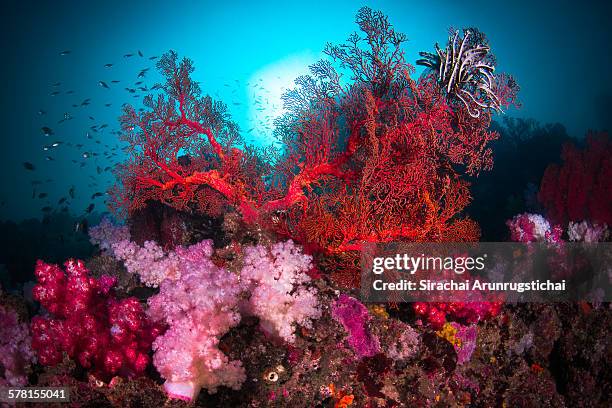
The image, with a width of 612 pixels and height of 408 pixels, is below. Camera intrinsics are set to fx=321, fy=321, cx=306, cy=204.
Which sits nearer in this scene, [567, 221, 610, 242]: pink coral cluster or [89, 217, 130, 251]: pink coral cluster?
[567, 221, 610, 242]: pink coral cluster

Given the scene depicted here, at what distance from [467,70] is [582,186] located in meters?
5.60

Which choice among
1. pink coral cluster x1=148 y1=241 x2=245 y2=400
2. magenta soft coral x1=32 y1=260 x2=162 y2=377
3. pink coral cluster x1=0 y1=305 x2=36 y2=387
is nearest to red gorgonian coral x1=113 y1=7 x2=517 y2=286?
pink coral cluster x1=148 y1=241 x2=245 y2=400

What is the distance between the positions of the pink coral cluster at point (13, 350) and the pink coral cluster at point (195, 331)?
4.91ft

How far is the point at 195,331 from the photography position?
3.50 metres

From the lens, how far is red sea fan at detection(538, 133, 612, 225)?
7.34 m

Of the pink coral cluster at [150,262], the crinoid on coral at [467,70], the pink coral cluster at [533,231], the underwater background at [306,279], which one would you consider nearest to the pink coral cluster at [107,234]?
the underwater background at [306,279]

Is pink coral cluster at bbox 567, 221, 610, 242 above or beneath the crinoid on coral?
beneath

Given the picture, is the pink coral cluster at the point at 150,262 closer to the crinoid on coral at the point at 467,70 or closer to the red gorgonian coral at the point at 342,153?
the red gorgonian coral at the point at 342,153

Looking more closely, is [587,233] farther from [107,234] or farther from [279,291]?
[107,234]

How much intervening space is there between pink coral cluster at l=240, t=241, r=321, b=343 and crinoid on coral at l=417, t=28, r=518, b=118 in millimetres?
3239

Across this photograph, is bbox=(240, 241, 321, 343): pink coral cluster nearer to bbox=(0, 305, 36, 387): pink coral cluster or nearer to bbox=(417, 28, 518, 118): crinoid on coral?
bbox=(0, 305, 36, 387): pink coral cluster

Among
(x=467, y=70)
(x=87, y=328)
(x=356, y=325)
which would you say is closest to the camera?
(x=87, y=328)

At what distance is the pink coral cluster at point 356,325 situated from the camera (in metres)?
4.12

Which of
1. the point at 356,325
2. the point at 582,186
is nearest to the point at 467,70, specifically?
the point at 356,325
